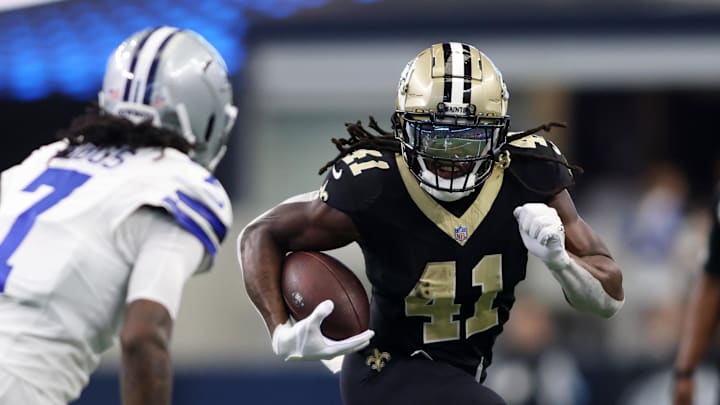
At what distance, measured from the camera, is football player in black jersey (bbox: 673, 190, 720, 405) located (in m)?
4.87

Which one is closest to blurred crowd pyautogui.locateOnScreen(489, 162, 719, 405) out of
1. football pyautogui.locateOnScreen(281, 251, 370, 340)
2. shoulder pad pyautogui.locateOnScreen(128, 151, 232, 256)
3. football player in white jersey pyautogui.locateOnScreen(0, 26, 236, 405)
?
football pyautogui.locateOnScreen(281, 251, 370, 340)

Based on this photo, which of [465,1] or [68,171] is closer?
[68,171]

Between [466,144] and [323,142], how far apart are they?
290 inches

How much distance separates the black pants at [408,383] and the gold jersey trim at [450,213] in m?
0.35

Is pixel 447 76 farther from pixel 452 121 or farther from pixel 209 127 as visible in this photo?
pixel 209 127

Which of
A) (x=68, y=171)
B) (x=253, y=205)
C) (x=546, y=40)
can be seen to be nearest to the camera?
(x=68, y=171)

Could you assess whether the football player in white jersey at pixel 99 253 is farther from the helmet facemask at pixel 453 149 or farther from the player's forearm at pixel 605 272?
the player's forearm at pixel 605 272

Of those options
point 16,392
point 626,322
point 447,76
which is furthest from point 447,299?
point 626,322

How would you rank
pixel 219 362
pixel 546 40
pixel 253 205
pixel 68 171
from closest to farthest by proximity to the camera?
pixel 68 171
pixel 219 362
pixel 253 205
pixel 546 40

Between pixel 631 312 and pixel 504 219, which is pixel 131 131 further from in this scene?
pixel 631 312

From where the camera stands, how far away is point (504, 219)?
365cm

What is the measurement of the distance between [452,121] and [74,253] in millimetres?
1001

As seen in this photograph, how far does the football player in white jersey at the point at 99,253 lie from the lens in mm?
3195

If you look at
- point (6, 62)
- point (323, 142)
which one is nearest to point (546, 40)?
point (323, 142)
